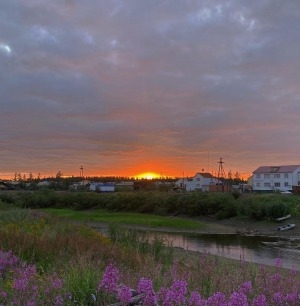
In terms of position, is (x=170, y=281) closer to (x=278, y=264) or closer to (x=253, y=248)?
(x=278, y=264)

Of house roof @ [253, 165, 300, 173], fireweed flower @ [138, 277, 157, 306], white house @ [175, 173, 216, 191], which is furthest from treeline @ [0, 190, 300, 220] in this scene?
white house @ [175, 173, 216, 191]

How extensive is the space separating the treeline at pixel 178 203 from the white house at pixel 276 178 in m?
44.2

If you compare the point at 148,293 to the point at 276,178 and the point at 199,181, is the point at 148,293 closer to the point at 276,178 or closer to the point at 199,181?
the point at 276,178

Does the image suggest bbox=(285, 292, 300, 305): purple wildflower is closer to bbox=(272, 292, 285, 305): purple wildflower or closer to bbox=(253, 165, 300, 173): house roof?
bbox=(272, 292, 285, 305): purple wildflower

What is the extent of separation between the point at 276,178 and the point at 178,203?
52.0 m

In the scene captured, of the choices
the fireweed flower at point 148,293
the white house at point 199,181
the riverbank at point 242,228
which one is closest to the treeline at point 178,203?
the riverbank at point 242,228

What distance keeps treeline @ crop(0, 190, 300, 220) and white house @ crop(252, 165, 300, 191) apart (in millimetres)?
44168

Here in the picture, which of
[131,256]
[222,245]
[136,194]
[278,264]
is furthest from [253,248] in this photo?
[136,194]

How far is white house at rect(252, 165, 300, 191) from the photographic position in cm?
11131

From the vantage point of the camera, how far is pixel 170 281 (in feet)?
18.3

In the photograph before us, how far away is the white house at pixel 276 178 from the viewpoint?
365ft

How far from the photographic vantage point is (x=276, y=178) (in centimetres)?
11375

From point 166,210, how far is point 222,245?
33.7m

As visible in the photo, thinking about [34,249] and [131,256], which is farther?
[131,256]
